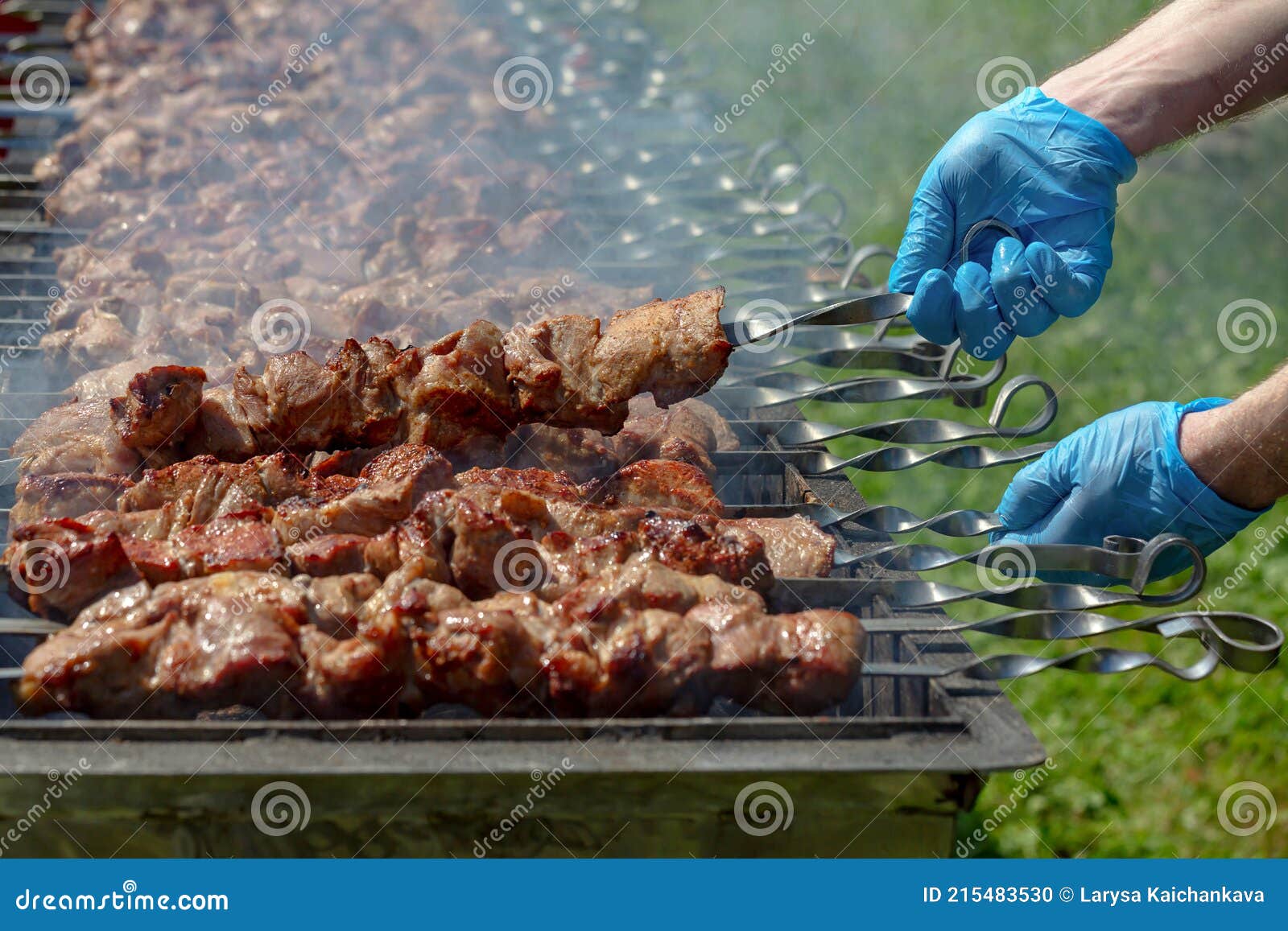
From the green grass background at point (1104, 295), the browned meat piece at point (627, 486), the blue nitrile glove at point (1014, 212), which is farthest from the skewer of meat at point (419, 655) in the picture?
the green grass background at point (1104, 295)

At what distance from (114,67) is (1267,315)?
9903 millimetres

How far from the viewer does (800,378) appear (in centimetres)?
457

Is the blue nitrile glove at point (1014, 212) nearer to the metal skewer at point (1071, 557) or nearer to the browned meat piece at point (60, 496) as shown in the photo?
the metal skewer at point (1071, 557)

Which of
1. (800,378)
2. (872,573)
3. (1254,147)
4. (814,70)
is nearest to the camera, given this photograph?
(872,573)

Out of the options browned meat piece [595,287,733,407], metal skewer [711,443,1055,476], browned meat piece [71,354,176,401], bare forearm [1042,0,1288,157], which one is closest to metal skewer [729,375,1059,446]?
metal skewer [711,443,1055,476]

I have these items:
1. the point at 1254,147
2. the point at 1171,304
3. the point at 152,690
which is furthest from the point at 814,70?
the point at 152,690

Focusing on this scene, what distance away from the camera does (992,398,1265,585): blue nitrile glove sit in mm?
3764

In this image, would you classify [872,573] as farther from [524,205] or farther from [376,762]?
[524,205]

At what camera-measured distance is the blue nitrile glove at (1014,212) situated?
3707 mm

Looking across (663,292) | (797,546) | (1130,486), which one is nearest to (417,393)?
(797,546)

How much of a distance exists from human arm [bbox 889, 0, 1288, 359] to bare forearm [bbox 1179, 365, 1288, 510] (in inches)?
23.1

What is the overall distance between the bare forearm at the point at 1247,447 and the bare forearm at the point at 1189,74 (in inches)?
44.2

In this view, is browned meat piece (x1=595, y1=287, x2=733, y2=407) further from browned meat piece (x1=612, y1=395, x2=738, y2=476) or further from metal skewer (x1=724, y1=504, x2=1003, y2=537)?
metal skewer (x1=724, y1=504, x2=1003, y2=537)

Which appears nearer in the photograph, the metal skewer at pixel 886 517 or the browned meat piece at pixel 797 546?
the browned meat piece at pixel 797 546
